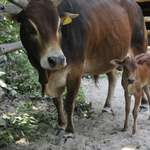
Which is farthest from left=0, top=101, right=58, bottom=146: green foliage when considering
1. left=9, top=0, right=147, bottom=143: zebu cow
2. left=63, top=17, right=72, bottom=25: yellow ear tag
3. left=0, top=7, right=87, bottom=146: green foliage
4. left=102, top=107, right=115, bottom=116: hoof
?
left=63, top=17, right=72, bottom=25: yellow ear tag

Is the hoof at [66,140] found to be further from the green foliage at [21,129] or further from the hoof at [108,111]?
the hoof at [108,111]

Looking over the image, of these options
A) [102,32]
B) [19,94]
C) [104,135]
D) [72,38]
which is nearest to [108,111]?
[104,135]

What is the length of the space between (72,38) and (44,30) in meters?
0.56

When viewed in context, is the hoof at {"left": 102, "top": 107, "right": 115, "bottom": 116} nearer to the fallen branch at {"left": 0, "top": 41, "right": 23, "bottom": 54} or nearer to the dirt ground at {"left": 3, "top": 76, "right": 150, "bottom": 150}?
the dirt ground at {"left": 3, "top": 76, "right": 150, "bottom": 150}

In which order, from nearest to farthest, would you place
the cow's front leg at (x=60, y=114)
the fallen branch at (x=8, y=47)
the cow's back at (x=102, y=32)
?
the cow's back at (x=102, y=32) → the cow's front leg at (x=60, y=114) → the fallen branch at (x=8, y=47)

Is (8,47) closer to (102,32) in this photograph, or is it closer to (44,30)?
(102,32)

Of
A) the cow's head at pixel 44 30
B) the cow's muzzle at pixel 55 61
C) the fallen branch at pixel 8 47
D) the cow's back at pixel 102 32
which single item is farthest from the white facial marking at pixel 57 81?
the fallen branch at pixel 8 47

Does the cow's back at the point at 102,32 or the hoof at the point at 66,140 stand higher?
the cow's back at the point at 102,32

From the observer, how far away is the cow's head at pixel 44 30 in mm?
2542

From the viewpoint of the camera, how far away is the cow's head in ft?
8.34

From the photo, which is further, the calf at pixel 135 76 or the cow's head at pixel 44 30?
the calf at pixel 135 76

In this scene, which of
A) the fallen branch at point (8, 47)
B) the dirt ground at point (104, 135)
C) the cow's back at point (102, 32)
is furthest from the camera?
the fallen branch at point (8, 47)

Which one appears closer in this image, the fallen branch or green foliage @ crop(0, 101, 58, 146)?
green foliage @ crop(0, 101, 58, 146)

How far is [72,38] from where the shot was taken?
3066 mm
